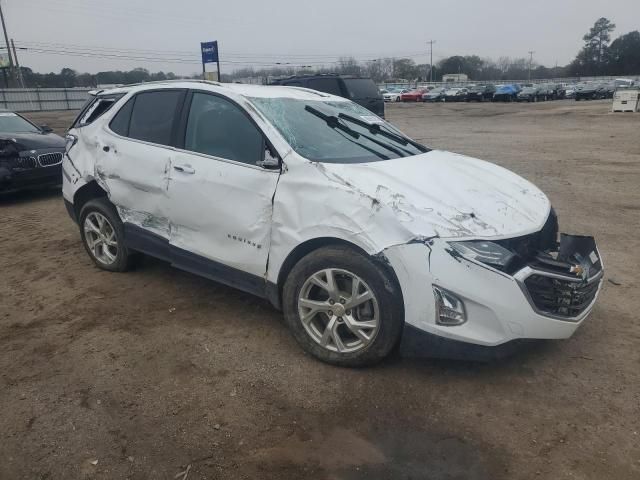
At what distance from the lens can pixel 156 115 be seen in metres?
4.37

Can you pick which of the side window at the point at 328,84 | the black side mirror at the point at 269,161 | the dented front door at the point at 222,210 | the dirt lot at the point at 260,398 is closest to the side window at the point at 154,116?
the dented front door at the point at 222,210

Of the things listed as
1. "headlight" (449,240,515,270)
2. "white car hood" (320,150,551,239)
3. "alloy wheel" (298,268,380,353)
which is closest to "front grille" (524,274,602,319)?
"headlight" (449,240,515,270)

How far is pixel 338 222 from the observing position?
316 centimetres

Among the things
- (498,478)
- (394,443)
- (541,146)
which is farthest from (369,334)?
(541,146)

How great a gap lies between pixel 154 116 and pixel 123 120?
1.47ft

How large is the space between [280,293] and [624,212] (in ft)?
18.8

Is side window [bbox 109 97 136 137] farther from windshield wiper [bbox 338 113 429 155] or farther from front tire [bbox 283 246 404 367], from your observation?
front tire [bbox 283 246 404 367]

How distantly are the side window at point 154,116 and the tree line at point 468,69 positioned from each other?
41.5m

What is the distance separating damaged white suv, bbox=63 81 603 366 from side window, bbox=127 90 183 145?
13mm

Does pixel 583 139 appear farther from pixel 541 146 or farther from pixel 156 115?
pixel 156 115

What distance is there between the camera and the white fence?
1601 inches

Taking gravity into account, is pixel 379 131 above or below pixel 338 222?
above

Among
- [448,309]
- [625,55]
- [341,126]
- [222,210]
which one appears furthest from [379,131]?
[625,55]

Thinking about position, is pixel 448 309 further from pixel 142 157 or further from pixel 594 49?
pixel 594 49
